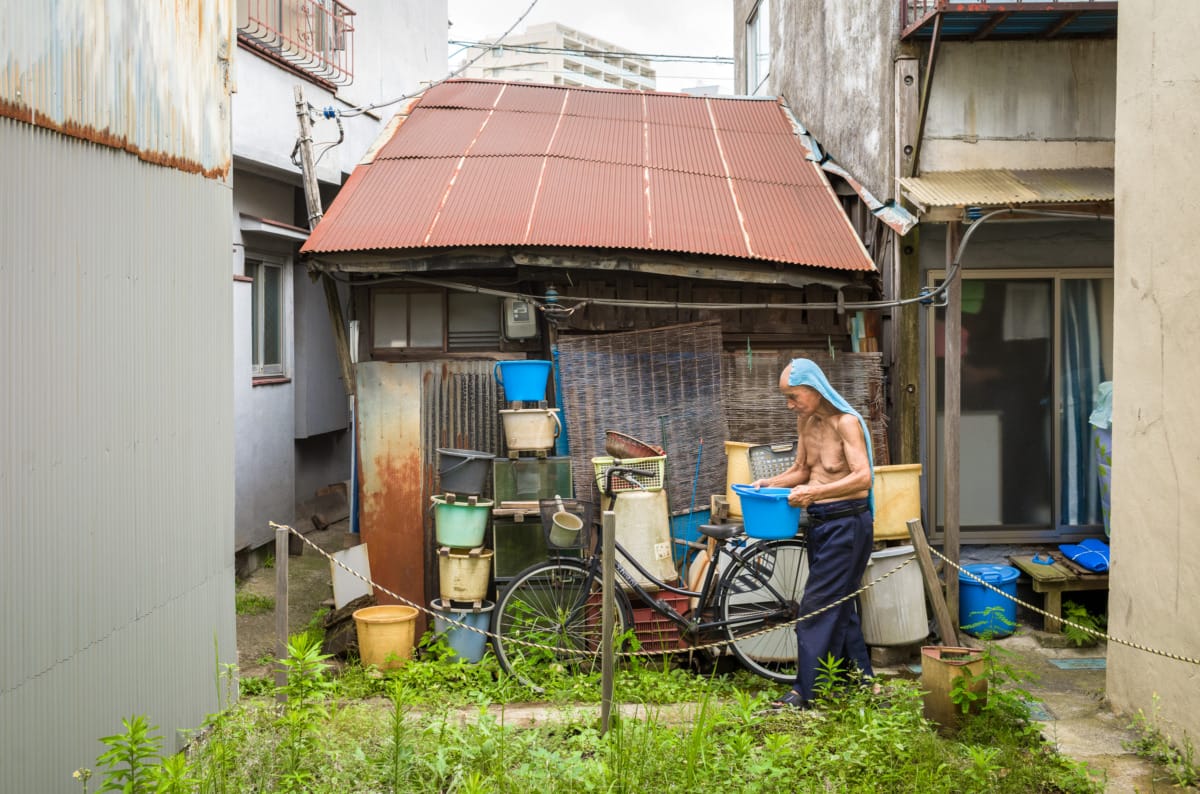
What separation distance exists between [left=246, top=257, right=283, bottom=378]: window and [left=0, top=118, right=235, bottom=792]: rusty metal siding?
19.6 feet

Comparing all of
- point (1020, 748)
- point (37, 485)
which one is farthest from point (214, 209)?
point (1020, 748)

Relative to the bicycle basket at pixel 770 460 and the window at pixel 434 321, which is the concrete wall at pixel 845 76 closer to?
the bicycle basket at pixel 770 460

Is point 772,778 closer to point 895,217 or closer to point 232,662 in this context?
point 232,662

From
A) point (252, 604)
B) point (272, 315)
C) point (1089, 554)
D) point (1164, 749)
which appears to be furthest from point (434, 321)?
point (1164, 749)

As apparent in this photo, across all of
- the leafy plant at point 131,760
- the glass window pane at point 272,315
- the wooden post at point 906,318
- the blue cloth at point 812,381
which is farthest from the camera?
the glass window pane at point 272,315

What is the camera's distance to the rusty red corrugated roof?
9375mm

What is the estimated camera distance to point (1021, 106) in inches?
380

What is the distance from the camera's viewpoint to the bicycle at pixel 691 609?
803cm

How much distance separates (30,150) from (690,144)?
854 centimetres

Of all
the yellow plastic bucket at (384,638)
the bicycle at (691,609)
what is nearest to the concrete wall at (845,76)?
the bicycle at (691,609)

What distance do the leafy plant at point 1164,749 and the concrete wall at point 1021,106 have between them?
202 inches

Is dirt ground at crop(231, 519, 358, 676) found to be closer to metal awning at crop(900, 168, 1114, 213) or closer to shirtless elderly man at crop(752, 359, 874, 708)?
shirtless elderly man at crop(752, 359, 874, 708)

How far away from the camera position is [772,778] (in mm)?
5480

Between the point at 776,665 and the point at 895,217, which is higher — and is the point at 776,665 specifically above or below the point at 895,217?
below
